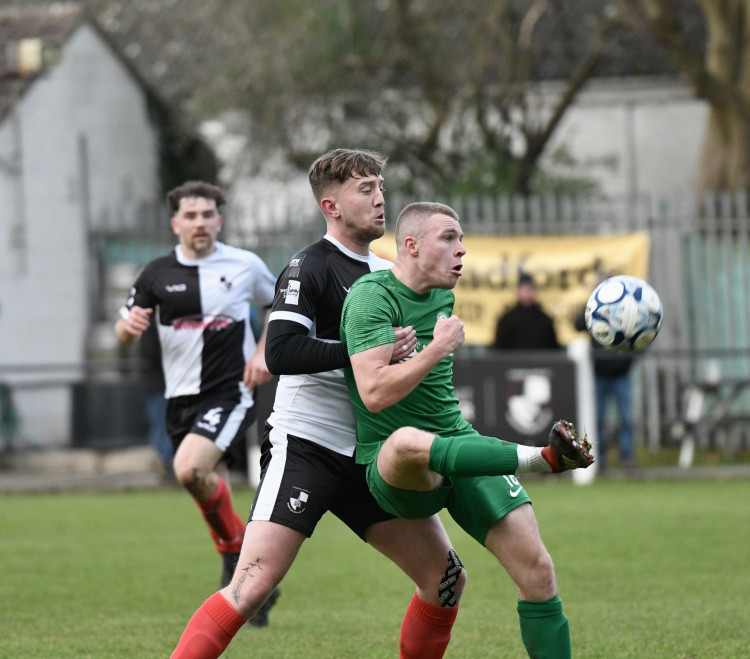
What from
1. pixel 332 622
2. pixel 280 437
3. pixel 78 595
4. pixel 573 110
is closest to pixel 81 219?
pixel 573 110

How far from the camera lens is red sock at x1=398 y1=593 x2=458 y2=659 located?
5324mm

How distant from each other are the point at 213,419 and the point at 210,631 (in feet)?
8.76

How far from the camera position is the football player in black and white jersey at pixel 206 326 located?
24.7 ft

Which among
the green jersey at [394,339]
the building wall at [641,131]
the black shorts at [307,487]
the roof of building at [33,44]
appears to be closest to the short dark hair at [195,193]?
the black shorts at [307,487]

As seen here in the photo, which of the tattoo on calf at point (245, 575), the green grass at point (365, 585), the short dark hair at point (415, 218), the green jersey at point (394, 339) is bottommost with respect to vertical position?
the green grass at point (365, 585)

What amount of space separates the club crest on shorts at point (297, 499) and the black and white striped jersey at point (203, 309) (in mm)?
2590

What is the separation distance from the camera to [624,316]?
5266 mm

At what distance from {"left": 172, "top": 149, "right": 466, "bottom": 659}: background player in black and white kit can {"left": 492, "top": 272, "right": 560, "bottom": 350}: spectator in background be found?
10.0m

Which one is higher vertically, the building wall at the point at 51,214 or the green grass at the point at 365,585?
the building wall at the point at 51,214

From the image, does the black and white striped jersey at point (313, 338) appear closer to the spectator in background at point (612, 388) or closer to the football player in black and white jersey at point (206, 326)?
the football player in black and white jersey at point (206, 326)

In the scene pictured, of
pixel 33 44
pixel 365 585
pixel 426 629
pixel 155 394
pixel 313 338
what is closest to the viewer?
pixel 313 338

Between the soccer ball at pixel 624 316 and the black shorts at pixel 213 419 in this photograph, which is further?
the black shorts at pixel 213 419

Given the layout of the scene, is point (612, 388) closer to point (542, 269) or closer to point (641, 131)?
point (542, 269)

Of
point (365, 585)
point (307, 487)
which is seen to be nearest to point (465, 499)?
point (307, 487)
